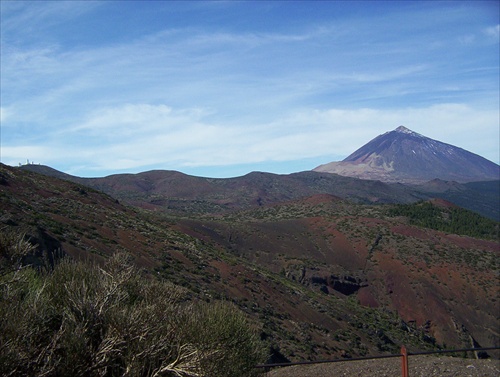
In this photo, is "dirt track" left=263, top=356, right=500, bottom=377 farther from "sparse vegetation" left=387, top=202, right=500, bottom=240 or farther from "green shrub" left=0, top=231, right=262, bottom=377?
"sparse vegetation" left=387, top=202, right=500, bottom=240

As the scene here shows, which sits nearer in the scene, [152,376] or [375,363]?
[152,376]

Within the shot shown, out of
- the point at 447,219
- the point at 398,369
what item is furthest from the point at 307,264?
the point at 447,219

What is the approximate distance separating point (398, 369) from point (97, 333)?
35.1ft

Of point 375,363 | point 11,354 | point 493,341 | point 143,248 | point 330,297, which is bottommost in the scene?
point 493,341

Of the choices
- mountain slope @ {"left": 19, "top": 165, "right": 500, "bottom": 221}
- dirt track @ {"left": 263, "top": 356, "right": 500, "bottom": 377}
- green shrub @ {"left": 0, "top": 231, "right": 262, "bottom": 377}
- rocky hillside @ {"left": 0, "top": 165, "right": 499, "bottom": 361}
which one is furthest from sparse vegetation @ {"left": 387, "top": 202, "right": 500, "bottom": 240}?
green shrub @ {"left": 0, "top": 231, "right": 262, "bottom": 377}

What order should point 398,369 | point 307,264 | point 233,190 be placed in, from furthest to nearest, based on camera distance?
1. point 233,190
2. point 307,264
3. point 398,369

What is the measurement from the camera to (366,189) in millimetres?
152375

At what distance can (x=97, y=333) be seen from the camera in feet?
18.9

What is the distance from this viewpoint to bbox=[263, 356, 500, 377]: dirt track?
13109 mm

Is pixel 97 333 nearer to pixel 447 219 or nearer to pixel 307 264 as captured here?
pixel 307 264

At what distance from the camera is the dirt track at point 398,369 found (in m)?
13.1

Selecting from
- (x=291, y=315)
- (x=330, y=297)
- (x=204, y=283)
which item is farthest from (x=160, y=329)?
(x=330, y=297)

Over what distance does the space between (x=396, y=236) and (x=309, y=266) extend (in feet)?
46.0

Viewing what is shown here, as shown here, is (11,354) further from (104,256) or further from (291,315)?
(291,315)
